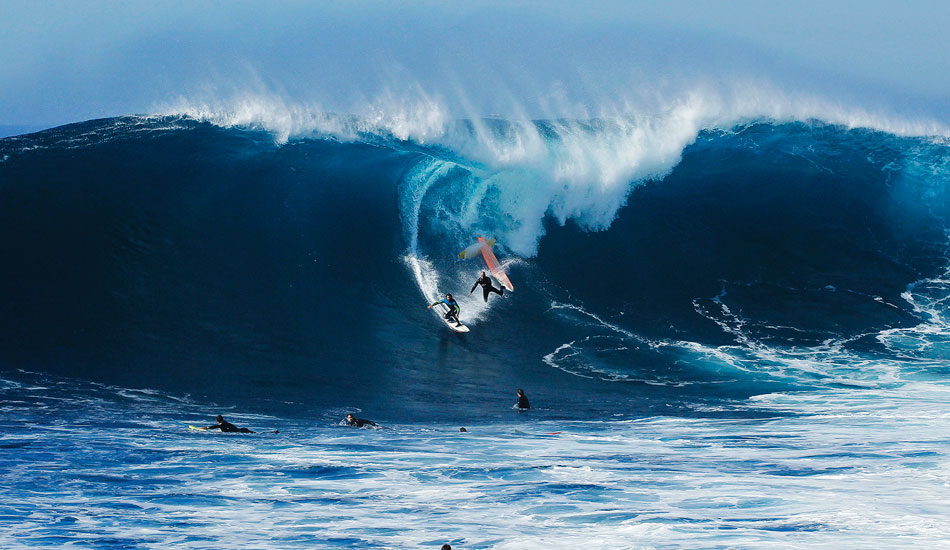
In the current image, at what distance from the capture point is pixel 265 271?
57.9 feet

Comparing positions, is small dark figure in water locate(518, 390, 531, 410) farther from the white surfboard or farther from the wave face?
the white surfboard

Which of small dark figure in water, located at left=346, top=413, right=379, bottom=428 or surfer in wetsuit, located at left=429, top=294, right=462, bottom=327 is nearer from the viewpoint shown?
small dark figure in water, located at left=346, top=413, right=379, bottom=428

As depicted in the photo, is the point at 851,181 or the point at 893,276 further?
the point at 851,181

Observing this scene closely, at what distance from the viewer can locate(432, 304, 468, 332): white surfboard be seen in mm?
16656

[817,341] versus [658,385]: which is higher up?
[817,341]

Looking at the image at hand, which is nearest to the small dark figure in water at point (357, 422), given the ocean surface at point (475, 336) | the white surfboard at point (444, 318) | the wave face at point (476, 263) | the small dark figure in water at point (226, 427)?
the ocean surface at point (475, 336)

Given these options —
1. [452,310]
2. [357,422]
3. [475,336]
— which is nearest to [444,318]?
[452,310]

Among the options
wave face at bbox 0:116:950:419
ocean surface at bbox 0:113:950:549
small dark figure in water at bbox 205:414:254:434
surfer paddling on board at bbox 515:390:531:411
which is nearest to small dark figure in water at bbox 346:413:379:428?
ocean surface at bbox 0:113:950:549

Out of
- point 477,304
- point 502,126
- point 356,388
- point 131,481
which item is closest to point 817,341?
point 477,304

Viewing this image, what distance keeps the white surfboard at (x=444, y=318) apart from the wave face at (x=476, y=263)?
0.30m

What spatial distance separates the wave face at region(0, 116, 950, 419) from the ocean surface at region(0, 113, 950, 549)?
0.07 m

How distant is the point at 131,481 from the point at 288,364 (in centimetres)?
553

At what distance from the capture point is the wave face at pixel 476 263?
581 inches

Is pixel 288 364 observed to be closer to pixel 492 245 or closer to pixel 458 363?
pixel 458 363
